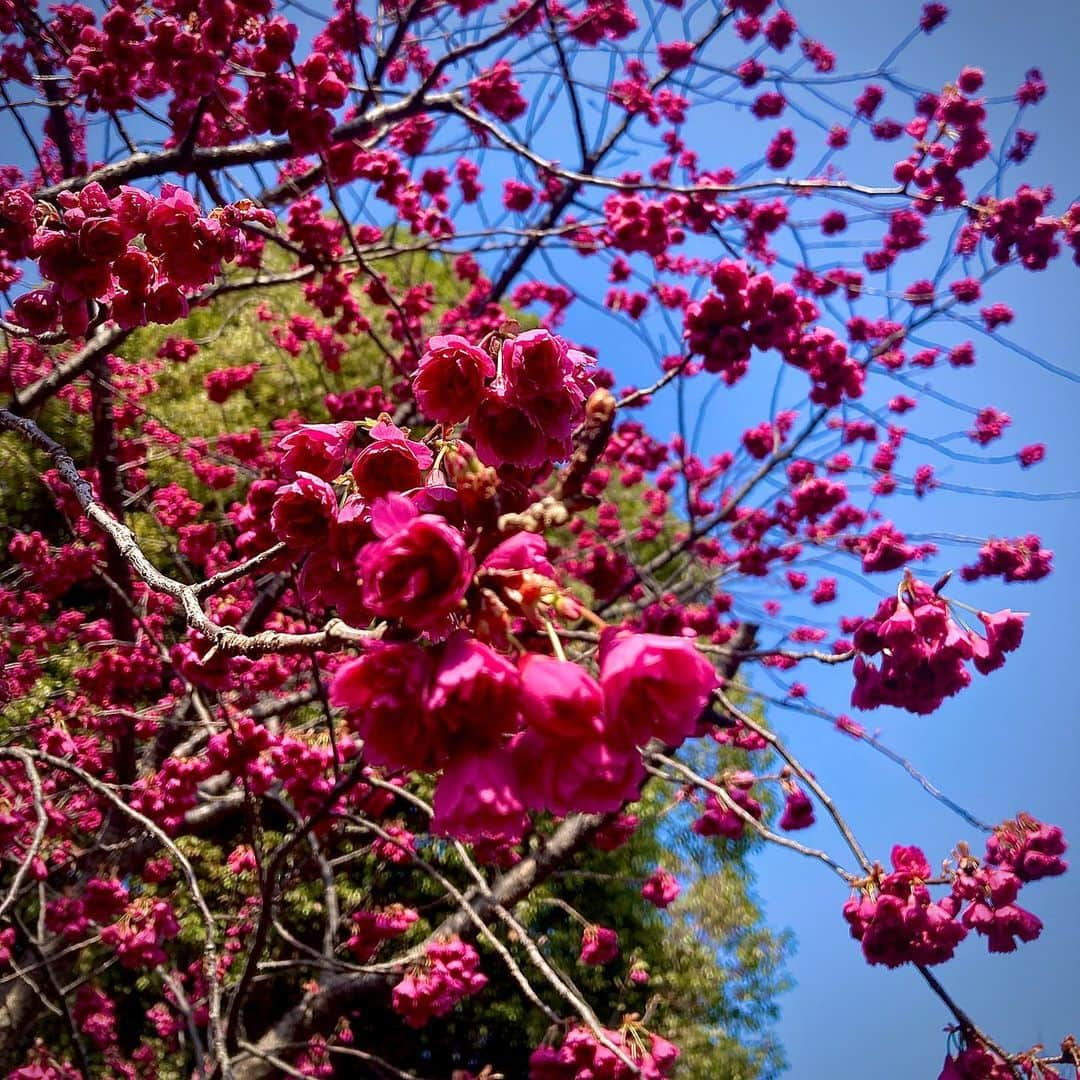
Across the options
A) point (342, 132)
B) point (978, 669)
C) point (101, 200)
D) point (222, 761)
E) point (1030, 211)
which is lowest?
point (222, 761)

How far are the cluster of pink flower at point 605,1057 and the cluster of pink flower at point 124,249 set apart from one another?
2.64 meters

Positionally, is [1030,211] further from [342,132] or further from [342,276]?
[342,276]

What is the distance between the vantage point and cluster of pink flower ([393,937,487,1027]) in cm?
291

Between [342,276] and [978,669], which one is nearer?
[978,669]

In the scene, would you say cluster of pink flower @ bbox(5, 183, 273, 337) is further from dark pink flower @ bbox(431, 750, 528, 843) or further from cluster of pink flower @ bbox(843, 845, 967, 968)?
cluster of pink flower @ bbox(843, 845, 967, 968)

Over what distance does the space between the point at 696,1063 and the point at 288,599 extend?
231 inches

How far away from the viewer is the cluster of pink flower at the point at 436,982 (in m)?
2.91

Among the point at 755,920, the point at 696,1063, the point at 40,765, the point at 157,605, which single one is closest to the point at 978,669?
the point at 157,605

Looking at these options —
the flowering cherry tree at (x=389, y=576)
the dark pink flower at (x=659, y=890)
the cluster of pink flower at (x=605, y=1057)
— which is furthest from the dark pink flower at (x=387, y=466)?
the dark pink flower at (x=659, y=890)

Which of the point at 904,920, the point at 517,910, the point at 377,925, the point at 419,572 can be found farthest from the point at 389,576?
the point at 517,910

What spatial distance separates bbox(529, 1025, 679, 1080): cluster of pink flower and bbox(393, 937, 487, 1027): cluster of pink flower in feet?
1.45

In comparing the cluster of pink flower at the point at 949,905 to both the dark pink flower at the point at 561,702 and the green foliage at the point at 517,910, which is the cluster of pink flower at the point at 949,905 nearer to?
the dark pink flower at the point at 561,702

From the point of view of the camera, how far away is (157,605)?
13.8ft

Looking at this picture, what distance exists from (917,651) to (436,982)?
240 centimetres
